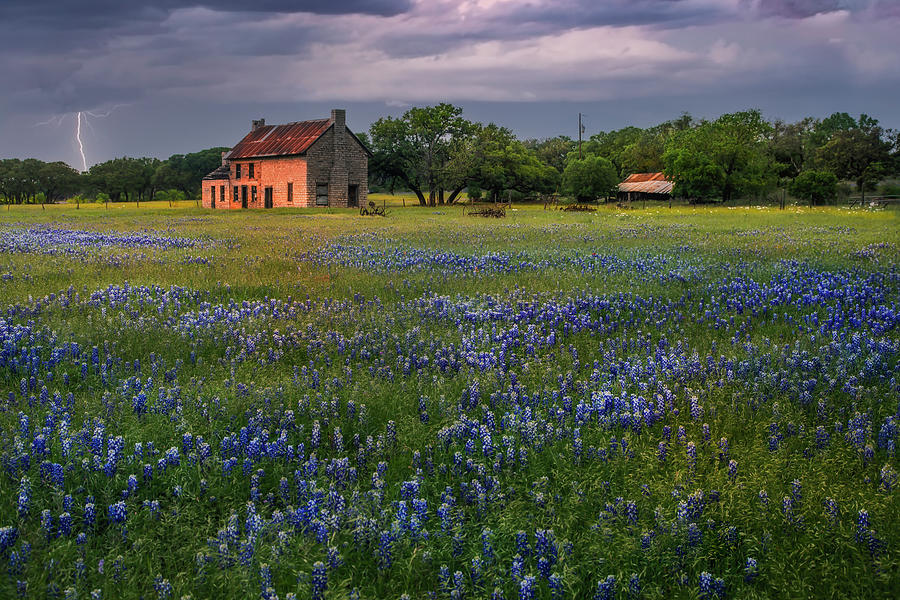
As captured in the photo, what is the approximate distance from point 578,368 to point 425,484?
2.98 m

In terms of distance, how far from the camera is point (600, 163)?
8325cm

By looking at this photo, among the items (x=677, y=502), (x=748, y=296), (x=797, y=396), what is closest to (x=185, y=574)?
(x=677, y=502)

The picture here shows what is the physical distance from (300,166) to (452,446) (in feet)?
198

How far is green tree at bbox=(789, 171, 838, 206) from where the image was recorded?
225 feet

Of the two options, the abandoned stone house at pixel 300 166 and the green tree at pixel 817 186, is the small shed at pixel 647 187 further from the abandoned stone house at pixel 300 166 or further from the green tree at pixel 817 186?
the abandoned stone house at pixel 300 166

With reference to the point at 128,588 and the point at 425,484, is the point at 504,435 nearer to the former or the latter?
the point at 425,484

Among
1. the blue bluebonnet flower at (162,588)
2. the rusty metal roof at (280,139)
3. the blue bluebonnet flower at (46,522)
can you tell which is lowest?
the blue bluebonnet flower at (162,588)

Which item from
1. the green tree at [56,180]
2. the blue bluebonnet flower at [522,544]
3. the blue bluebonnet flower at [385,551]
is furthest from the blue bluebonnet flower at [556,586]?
the green tree at [56,180]

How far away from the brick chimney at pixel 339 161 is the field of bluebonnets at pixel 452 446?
179ft

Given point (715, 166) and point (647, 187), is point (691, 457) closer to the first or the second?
point (715, 166)

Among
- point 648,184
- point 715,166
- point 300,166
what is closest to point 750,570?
point 300,166

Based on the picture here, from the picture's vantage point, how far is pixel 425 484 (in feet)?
14.0

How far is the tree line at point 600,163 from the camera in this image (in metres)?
73.8

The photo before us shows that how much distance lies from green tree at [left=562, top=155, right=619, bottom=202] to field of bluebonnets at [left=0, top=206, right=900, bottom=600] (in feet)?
249
